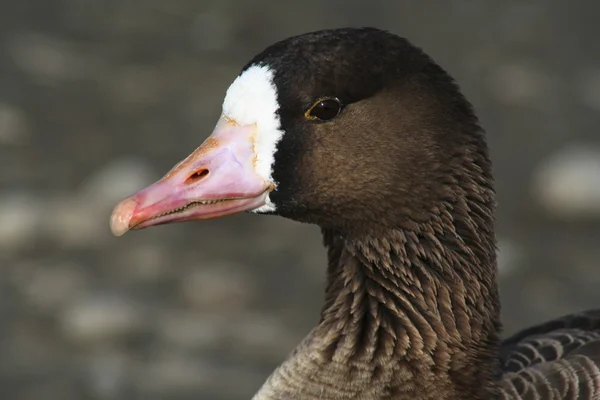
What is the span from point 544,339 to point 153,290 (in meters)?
3.50

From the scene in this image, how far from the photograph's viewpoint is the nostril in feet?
9.70

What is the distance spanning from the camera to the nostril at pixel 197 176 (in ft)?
9.70

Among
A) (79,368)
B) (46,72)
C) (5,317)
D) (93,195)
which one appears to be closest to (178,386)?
(79,368)

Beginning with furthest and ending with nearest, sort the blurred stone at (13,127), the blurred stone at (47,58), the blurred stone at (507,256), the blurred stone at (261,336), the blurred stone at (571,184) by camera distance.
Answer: the blurred stone at (47,58)
the blurred stone at (13,127)
the blurred stone at (571,184)
the blurred stone at (507,256)
the blurred stone at (261,336)

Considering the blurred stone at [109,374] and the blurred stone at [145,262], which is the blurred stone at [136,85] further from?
the blurred stone at [109,374]

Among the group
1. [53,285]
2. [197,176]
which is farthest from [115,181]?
[197,176]

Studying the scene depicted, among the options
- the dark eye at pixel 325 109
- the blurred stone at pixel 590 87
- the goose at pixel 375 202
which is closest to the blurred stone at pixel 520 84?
the blurred stone at pixel 590 87

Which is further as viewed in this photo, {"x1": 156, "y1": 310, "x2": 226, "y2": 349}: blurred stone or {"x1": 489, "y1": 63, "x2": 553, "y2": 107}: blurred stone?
{"x1": 489, "y1": 63, "x2": 553, "y2": 107}: blurred stone

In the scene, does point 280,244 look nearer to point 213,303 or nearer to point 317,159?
point 213,303

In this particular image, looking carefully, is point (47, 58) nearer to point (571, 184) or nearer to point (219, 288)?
point (219, 288)

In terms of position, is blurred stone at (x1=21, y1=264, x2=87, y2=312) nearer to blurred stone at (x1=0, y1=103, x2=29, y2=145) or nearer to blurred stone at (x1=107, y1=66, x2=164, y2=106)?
blurred stone at (x1=0, y1=103, x2=29, y2=145)

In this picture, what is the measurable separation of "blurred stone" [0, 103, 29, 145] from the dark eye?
5.11 m

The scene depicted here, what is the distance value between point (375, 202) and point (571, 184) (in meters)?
3.99

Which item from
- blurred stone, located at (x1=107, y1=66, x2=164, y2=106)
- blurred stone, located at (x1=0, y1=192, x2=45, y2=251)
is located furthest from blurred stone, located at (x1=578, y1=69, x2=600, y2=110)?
blurred stone, located at (x1=0, y1=192, x2=45, y2=251)
